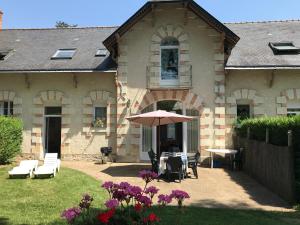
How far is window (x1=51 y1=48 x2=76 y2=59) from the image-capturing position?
17000 millimetres

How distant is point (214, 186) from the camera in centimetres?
1061

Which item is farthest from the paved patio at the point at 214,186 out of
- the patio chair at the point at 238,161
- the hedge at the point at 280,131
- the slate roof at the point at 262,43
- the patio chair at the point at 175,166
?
the slate roof at the point at 262,43

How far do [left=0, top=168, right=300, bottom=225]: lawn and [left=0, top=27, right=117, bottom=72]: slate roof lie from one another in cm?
709

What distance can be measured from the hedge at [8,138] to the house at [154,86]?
1602 millimetres

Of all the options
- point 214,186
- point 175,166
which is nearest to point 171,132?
point 175,166

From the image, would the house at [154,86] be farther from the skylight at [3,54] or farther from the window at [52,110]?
the skylight at [3,54]

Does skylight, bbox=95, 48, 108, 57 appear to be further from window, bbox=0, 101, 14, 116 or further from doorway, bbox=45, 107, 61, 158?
window, bbox=0, 101, 14, 116

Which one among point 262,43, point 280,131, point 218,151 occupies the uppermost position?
point 262,43

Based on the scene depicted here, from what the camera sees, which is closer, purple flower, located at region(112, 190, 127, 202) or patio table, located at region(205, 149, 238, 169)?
purple flower, located at region(112, 190, 127, 202)

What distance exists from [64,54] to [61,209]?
1113cm

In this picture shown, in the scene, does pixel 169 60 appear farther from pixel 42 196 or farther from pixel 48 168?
pixel 42 196

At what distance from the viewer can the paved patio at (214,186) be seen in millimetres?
8664

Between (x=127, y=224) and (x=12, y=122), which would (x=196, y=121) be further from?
(x=127, y=224)

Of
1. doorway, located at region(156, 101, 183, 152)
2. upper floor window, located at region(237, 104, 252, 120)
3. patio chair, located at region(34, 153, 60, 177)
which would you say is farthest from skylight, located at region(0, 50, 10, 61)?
upper floor window, located at region(237, 104, 252, 120)
